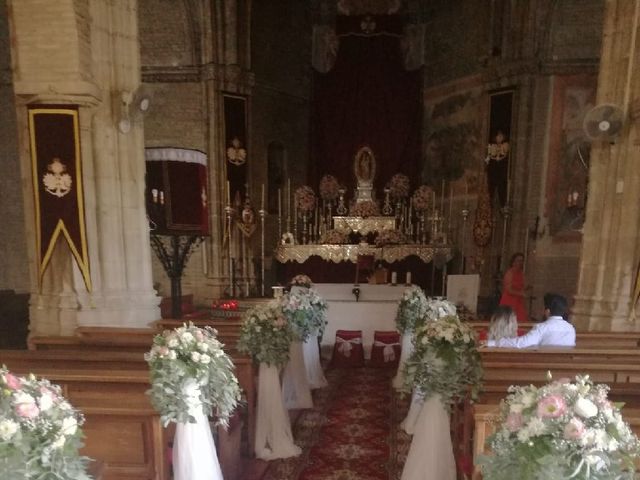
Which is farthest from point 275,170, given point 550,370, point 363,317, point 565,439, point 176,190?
point 565,439

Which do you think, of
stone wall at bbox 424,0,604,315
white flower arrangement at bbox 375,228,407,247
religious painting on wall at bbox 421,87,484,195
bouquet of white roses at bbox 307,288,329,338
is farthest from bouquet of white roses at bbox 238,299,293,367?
religious painting on wall at bbox 421,87,484,195

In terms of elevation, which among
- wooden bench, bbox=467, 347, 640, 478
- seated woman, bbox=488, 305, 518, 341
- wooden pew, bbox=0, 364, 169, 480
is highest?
seated woman, bbox=488, 305, 518, 341

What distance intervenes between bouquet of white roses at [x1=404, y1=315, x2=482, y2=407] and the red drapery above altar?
35.1ft

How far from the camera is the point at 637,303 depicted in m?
6.69

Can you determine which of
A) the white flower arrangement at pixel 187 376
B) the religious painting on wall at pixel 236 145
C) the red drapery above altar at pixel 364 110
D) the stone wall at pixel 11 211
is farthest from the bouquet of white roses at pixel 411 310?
the stone wall at pixel 11 211

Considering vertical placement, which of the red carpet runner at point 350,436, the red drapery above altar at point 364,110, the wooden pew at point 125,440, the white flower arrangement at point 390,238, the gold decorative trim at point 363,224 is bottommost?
the red carpet runner at point 350,436

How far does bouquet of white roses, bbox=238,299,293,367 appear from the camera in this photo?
15.2 feet

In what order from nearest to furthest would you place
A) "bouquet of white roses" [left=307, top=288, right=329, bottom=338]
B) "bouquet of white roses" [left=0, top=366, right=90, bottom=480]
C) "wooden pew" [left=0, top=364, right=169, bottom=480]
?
"bouquet of white roses" [left=0, top=366, right=90, bottom=480] < "wooden pew" [left=0, top=364, right=169, bottom=480] < "bouquet of white roses" [left=307, top=288, right=329, bottom=338]

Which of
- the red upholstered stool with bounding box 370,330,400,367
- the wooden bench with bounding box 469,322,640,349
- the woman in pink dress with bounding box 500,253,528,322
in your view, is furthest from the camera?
the red upholstered stool with bounding box 370,330,400,367

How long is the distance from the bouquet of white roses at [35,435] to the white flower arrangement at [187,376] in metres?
0.74

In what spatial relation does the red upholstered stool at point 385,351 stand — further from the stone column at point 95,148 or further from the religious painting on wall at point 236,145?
the religious painting on wall at point 236,145

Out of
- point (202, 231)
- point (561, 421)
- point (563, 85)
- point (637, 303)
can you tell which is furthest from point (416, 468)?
point (563, 85)

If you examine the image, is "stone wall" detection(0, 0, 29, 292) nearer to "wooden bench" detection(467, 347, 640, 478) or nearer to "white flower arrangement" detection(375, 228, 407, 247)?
"white flower arrangement" detection(375, 228, 407, 247)

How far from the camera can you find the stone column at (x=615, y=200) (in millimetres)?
6805
